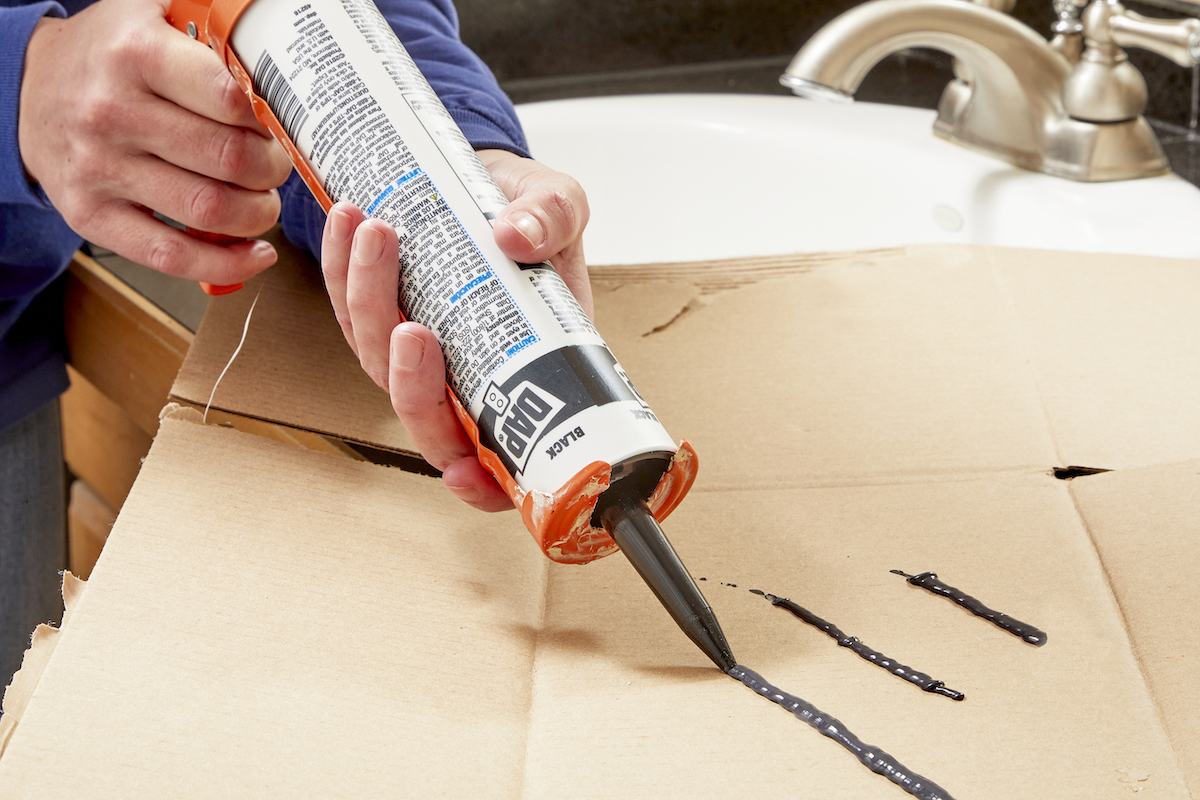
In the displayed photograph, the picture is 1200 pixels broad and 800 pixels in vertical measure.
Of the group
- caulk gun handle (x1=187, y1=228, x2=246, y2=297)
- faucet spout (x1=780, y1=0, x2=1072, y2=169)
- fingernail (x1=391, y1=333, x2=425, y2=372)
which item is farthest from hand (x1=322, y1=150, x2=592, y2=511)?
faucet spout (x1=780, y1=0, x2=1072, y2=169)

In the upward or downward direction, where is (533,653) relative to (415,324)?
downward

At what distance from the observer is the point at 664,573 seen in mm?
343

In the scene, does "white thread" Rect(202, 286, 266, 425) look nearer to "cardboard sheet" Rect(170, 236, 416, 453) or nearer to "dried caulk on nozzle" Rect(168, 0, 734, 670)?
"cardboard sheet" Rect(170, 236, 416, 453)

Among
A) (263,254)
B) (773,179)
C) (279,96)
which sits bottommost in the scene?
(773,179)

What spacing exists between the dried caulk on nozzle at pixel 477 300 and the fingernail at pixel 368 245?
0.01 m

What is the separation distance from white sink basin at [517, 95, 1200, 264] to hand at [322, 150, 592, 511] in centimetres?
47

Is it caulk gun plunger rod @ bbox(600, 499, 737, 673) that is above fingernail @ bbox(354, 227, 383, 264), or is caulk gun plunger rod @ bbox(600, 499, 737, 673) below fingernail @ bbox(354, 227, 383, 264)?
below

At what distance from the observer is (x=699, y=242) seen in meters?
0.88

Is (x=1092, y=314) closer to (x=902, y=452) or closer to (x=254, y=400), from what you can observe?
(x=902, y=452)

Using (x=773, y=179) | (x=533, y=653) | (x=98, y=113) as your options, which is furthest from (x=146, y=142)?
(x=773, y=179)

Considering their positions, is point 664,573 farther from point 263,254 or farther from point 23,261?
point 23,261

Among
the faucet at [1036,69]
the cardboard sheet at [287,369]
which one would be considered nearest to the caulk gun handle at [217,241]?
the cardboard sheet at [287,369]

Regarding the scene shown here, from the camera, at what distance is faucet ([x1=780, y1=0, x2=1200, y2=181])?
2.18 ft

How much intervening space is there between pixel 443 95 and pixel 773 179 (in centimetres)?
41
